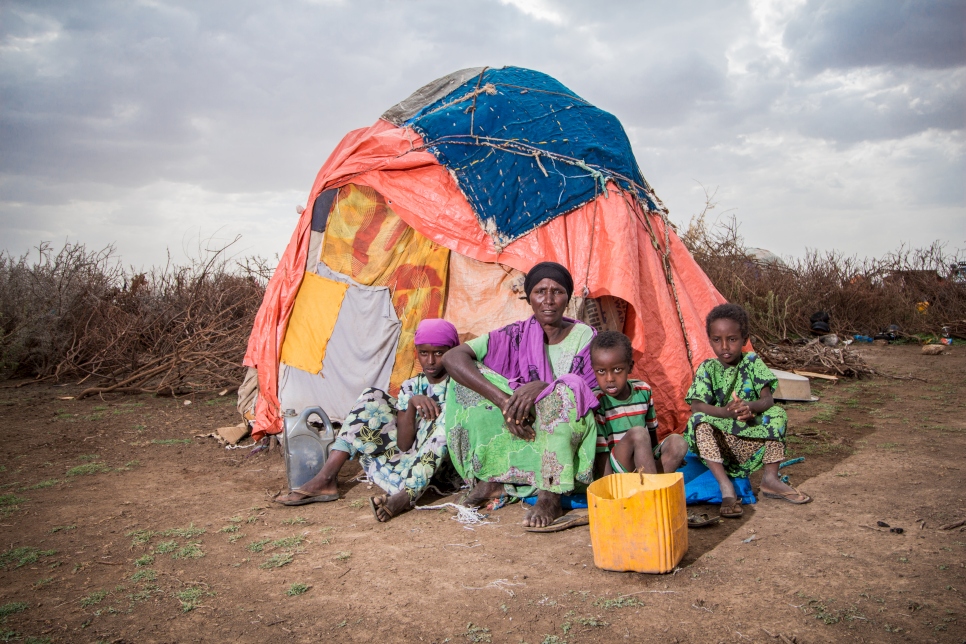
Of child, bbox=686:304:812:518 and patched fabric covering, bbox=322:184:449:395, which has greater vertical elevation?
patched fabric covering, bbox=322:184:449:395

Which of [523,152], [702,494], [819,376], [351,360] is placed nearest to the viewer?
[702,494]

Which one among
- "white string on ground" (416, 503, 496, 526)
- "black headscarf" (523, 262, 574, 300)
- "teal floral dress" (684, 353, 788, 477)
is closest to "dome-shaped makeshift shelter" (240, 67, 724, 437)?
"black headscarf" (523, 262, 574, 300)

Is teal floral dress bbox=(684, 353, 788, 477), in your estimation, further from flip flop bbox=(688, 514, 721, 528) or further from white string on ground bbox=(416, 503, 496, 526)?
white string on ground bbox=(416, 503, 496, 526)

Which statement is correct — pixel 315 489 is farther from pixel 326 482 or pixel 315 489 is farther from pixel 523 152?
pixel 523 152

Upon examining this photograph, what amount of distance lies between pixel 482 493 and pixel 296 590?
109 centimetres

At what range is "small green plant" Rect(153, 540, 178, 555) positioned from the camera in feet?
8.82

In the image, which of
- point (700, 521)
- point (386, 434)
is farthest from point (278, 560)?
point (700, 521)

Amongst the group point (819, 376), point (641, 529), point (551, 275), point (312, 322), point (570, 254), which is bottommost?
point (641, 529)

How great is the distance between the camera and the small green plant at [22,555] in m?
2.60

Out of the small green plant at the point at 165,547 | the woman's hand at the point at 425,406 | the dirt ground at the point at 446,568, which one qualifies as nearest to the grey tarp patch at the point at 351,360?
the dirt ground at the point at 446,568

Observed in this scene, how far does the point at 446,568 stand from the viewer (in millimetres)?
2430

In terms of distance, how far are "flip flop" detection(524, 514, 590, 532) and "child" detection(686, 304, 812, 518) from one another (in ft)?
2.10

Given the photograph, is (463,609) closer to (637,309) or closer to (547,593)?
(547,593)

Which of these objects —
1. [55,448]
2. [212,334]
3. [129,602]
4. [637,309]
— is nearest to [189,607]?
[129,602]
